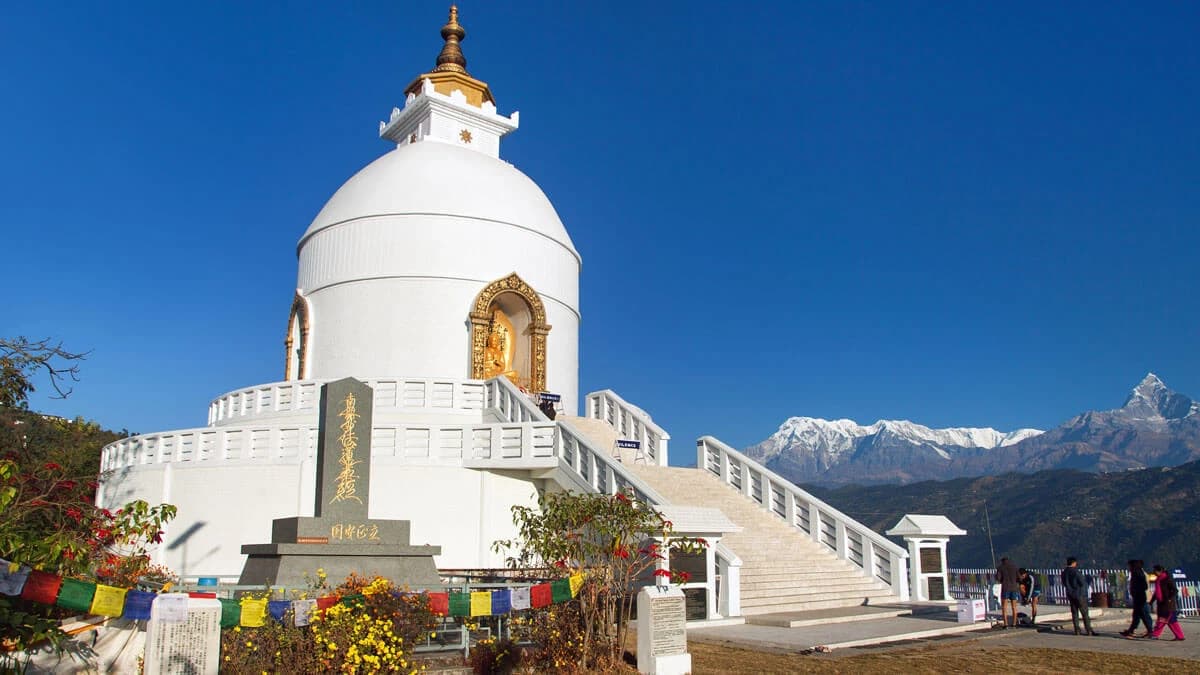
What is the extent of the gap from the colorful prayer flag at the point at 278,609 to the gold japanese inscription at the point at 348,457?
4310 mm

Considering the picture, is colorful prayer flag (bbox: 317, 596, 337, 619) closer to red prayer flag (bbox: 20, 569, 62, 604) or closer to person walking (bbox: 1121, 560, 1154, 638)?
red prayer flag (bbox: 20, 569, 62, 604)

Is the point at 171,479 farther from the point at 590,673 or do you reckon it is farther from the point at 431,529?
the point at 590,673

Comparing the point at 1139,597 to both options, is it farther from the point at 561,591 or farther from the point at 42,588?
the point at 42,588

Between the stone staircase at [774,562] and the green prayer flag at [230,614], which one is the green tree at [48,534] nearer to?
the green prayer flag at [230,614]

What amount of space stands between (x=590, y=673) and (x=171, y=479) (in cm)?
1350

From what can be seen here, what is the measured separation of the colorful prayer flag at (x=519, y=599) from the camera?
34.9 ft

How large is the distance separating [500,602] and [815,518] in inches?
427

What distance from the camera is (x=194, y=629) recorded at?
325 inches

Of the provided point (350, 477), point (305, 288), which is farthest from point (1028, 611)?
point (305, 288)

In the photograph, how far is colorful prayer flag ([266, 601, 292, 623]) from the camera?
897 centimetres

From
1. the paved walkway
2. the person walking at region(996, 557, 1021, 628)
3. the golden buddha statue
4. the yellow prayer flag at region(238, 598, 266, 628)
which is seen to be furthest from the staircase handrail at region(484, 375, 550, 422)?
the yellow prayer flag at region(238, 598, 266, 628)

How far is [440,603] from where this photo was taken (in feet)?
32.7

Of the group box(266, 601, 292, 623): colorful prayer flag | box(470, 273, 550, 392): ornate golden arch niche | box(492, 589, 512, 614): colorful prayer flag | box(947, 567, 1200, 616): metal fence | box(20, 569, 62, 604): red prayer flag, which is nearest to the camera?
box(20, 569, 62, 604): red prayer flag

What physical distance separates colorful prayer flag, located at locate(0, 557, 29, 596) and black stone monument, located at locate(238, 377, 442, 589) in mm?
4400
